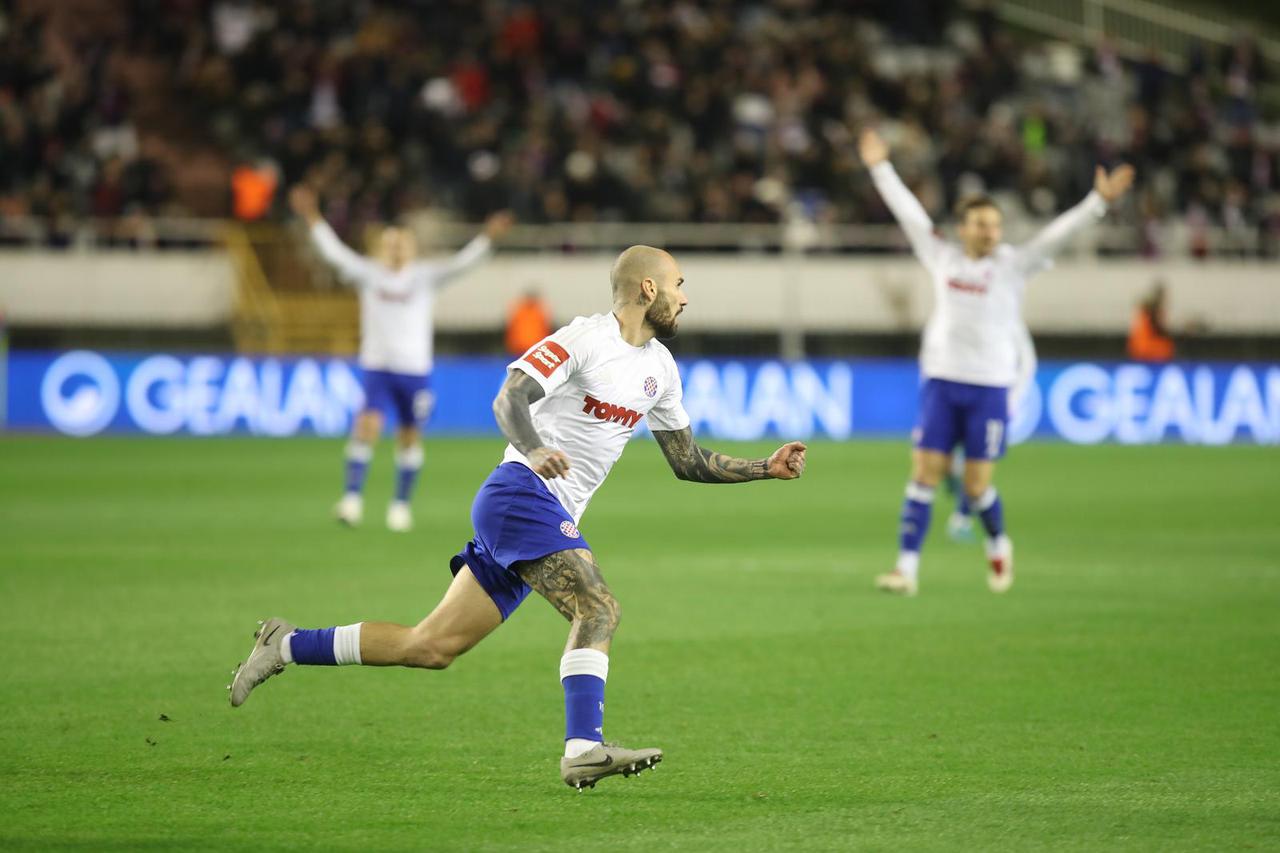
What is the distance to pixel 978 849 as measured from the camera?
5516 millimetres

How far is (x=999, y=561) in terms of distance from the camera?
38.6 feet

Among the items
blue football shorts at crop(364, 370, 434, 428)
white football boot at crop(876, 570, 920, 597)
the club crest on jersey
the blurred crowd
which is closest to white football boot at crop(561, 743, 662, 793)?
the club crest on jersey

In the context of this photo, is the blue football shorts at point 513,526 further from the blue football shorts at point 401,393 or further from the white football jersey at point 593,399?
the blue football shorts at point 401,393

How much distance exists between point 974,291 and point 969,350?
369 mm

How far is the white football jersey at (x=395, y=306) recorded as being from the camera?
15883 millimetres

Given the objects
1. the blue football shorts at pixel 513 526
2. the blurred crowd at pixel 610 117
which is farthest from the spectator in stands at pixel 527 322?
the blue football shorts at pixel 513 526

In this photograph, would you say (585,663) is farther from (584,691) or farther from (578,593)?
(578,593)

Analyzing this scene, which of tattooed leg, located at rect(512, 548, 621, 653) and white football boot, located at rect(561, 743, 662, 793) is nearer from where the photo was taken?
white football boot, located at rect(561, 743, 662, 793)

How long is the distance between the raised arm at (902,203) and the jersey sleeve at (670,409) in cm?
498

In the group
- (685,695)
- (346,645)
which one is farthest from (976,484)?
(346,645)

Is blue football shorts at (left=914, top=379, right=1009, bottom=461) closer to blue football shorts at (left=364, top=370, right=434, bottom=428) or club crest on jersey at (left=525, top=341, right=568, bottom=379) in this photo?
blue football shorts at (left=364, top=370, right=434, bottom=428)

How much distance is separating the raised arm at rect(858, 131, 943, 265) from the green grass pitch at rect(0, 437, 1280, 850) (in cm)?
218

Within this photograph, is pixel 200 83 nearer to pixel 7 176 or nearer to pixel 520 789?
pixel 7 176

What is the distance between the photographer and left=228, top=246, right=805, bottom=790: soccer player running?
20.0 feet
